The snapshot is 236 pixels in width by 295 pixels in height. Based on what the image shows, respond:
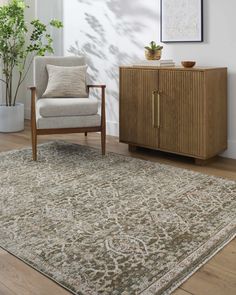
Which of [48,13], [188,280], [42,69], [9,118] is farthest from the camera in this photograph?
[48,13]

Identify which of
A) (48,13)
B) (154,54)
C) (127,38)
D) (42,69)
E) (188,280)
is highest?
(48,13)

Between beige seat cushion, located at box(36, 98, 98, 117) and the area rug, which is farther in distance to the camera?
beige seat cushion, located at box(36, 98, 98, 117)

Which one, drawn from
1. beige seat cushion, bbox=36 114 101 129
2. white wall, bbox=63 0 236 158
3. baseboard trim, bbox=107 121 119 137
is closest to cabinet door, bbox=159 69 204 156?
white wall, bbox=63 0 236 158

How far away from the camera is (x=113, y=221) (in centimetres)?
200

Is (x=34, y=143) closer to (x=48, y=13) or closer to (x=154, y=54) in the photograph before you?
(x=154, y=54)

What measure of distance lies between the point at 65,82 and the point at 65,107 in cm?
39

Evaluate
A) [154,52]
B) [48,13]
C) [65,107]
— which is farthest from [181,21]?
[48,13]

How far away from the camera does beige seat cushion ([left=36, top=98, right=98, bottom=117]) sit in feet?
10.3

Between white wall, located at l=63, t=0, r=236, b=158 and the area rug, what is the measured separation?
1.03m

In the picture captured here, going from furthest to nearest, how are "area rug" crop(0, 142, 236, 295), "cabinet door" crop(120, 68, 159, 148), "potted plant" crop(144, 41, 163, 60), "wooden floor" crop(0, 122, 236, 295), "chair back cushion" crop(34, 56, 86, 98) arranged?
"chair back cushion" crop(34, 56, 86, 98), "potted plant" crop(144, 41, 163, 60), "cabinet door" crop(120, 68, 159, 148), "area rug" crop(0, 142, 236, 295), "wooden floor" crop(0, 122, 236, 295)

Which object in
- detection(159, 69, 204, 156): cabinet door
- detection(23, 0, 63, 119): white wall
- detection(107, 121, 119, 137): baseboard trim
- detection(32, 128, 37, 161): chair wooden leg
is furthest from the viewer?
detection(23, 0, 63, 119): white wall

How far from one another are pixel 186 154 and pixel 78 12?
2.11 m

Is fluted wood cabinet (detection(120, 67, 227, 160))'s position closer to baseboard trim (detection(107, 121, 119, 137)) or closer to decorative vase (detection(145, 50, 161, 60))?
decorative vase (detection(145, 50, 161, 60))

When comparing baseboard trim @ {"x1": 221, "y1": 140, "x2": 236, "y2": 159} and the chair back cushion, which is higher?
the chair back cushion
